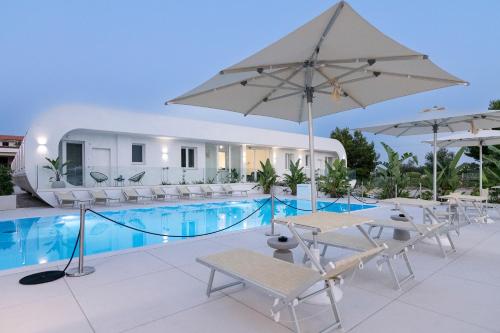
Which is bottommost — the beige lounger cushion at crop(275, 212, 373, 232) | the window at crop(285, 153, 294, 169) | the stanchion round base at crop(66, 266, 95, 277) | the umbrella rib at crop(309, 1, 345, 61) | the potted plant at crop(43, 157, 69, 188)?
the stanchion round base at crop(66, 266, 95, 277)

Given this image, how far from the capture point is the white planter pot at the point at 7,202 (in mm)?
11770

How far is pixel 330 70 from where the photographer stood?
4.39 metres

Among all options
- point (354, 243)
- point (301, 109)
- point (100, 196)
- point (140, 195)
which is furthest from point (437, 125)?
point (100, 196)

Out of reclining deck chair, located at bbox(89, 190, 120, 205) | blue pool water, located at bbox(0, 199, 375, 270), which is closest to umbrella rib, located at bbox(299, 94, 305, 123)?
blue pool water, located at bbox(0, 199, 375, 270)

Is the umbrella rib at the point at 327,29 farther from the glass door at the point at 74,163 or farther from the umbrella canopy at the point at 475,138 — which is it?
the glass door at the point at 74,163

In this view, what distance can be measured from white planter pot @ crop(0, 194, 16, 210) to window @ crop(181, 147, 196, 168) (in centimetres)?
951

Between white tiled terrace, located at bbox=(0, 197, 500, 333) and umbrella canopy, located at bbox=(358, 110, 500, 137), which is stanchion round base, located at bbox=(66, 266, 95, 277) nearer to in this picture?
white tiled terrace, located at bbox=(0, 197, 500, 333)

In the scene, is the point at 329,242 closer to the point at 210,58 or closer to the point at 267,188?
the point at 267,188

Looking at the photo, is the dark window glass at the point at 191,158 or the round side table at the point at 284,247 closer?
the round side table at the point at 284,247

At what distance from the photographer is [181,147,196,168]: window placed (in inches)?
778

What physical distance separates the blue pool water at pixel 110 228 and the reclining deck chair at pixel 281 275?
4.33 metres

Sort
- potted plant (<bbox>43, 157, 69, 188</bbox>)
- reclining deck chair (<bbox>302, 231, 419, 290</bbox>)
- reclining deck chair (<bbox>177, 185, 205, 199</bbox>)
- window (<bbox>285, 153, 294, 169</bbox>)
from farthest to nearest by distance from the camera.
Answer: window (<bbox>285, 153, 294, 169</bbox>), reclining deck chair (<bbox>177, 185, 205, 199</bbox>), potted plant (<bbox>43, 157, 69, 188</bbox>), reclining deck chair (<bbox>302, 231, 419, 290</bbox>)

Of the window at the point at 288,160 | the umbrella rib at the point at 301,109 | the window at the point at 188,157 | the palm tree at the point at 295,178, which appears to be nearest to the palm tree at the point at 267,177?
the palm tree at the point at 295,178

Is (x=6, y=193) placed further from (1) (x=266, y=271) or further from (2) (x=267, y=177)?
(1) (x=266, y=271)
